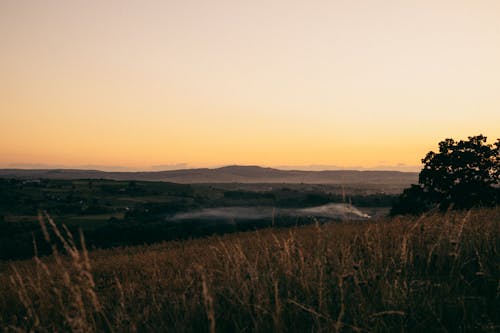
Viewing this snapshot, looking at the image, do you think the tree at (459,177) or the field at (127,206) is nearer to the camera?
the tree at (459,177)

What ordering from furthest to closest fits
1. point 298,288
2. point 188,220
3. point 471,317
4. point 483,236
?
point 188,220 < point 483,236 < point 298,288 < point 471,317

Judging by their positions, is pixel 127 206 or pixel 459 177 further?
pixel 127 206

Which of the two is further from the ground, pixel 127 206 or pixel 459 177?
pixel 459 177

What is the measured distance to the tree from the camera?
28078mm

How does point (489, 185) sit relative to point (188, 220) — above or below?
above

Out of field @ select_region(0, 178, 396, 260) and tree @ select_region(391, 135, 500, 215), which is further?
field @ select_region(0, 178, 396, 260)

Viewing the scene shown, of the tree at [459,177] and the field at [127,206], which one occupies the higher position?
the tree at [459,177]

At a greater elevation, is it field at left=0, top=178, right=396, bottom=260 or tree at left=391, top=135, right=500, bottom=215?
tree at left=391, top=135, right=500, bottom=215

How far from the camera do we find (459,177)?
2864 centimetres

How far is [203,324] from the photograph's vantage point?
12.6 feet

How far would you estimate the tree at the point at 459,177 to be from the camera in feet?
92.1

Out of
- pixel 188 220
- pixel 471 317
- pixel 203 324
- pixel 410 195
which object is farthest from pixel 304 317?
pixel 188 220

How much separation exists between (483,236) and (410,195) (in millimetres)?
25038

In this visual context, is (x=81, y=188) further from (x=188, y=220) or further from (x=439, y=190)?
(x=439, y=190)
